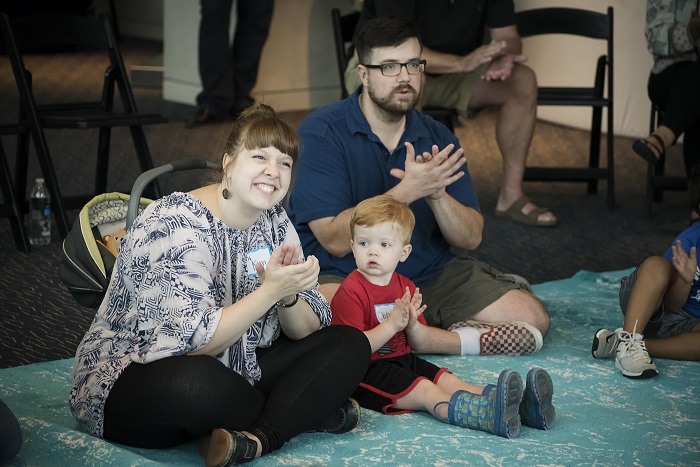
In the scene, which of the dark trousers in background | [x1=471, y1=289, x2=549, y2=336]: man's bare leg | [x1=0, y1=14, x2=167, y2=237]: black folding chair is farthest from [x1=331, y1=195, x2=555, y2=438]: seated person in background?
the dark trousers in background

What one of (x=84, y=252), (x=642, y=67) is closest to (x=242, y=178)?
(x=84, y=252)

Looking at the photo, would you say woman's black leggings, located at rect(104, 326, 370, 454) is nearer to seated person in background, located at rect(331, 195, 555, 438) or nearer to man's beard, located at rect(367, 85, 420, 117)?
seated person in background, located at rect(331, 195, 555, 438)

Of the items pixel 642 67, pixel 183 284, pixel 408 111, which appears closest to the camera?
pixel 183 284

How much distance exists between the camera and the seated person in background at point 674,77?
429 cm

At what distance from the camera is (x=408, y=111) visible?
2.86 metres

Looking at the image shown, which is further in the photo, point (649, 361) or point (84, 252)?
point (649, 361)

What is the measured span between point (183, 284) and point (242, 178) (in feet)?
0.85

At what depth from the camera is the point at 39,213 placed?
402cm

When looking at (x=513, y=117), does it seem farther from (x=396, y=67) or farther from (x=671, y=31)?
(x=396, y=67)

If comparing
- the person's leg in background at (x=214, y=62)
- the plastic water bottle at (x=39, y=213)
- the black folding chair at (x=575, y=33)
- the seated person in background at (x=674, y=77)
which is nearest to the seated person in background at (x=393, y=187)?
the plastic water bottle at (x=39, y=213)

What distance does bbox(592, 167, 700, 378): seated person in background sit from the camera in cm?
270

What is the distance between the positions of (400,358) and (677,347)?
2.85ft

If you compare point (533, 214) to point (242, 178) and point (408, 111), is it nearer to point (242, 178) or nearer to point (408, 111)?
point (408, 111)

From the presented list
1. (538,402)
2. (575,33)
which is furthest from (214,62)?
(538,402)
